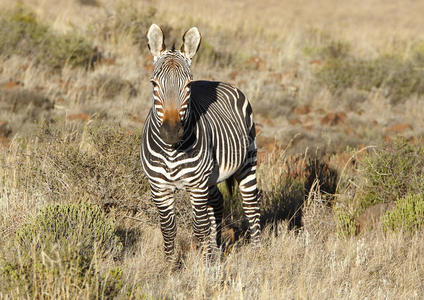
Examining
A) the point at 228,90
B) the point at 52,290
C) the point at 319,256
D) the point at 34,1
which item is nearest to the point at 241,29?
the point at 34,1

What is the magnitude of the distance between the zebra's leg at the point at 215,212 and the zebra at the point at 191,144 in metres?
0.01

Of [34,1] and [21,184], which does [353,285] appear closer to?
[21,184]

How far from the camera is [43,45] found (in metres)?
13.5

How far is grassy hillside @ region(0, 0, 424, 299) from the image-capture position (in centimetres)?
436

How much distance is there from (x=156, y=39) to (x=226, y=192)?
3312mm

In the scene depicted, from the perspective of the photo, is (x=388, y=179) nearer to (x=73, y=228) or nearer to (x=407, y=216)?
(x=407, y=216)

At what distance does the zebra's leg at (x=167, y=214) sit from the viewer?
491 cm

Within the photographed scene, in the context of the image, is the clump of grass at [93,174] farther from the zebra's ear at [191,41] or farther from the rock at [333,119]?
the rock at [333,119]

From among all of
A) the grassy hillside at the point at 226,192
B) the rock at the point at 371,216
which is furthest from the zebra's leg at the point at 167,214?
the rock at the point at 371,216

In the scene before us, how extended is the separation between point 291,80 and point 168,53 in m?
11.1

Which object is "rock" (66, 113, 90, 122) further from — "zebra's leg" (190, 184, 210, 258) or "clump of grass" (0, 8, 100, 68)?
"zebra's leg" (190, 184, 210, 258)

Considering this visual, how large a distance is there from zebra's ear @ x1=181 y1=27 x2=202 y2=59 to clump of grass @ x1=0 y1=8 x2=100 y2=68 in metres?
8.86

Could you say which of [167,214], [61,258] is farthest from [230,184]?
[61,258]

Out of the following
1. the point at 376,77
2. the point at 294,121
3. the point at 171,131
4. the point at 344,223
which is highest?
the point at 376,77
